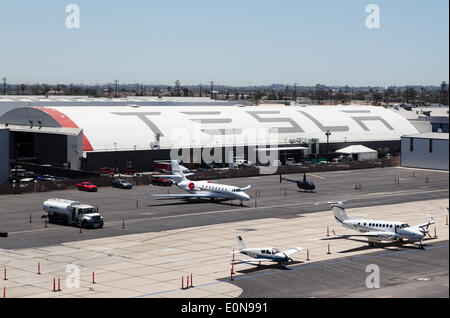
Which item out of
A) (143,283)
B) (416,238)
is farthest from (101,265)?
(416,238)

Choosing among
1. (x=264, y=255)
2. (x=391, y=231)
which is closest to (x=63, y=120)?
(x=391, y=231)

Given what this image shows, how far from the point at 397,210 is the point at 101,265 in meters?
40.4

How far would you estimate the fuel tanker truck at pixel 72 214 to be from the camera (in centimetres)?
7425

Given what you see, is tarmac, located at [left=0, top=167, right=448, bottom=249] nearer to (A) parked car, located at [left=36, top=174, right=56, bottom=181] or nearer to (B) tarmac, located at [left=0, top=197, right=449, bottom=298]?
(B) tarmac, located at [left=0, top=197, right=449, bottom=298]

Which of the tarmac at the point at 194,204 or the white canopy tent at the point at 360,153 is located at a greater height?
the white canopy tent at the point at 360,153

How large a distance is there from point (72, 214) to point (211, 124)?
64.3m

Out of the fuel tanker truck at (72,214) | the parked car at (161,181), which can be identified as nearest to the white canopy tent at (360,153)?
the parked car at (161,181)

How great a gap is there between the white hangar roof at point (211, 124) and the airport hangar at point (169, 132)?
6.4 inches

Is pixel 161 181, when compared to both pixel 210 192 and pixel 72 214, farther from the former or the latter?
pixel 72 214

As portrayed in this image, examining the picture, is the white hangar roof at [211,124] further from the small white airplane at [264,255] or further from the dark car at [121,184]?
the small white airplane at [264,255]

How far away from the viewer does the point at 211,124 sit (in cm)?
13750

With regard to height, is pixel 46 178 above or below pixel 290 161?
below

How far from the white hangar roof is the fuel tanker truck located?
40552mm

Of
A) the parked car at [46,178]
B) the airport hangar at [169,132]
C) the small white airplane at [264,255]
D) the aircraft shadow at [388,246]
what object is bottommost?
the aircraft shadow at [388,246]
